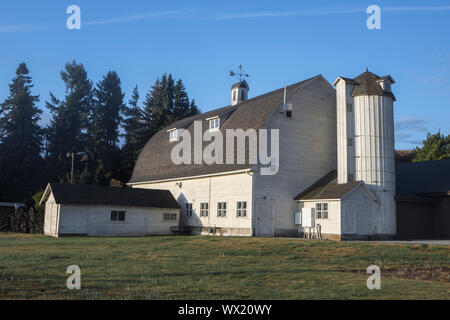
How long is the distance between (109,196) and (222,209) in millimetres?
8465

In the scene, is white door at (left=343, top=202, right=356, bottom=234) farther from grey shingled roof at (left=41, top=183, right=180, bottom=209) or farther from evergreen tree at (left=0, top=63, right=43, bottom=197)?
evergreen tree at (left=0, top=63, right=43, bottom=197)

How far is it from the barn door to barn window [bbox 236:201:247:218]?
2.78ft

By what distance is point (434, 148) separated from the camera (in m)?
54.8

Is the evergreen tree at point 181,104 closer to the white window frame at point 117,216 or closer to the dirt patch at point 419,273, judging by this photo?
the white window frame at point 117,216

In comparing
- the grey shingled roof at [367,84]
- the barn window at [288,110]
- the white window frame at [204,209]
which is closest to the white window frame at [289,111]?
the barn window at [288,110]

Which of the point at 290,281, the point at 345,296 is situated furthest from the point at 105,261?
the point at 345,296

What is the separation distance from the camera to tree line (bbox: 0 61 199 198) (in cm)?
5947

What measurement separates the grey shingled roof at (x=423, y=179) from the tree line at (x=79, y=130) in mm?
35708

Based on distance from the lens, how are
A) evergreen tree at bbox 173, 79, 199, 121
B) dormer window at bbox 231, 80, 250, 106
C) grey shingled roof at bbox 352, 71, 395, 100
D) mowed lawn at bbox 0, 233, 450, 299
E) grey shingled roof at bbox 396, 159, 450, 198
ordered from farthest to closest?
evergreen tree at bbox 173, 79, 199, 121 → dormer window at bbox 231, 80, 250, 106 → grey shingled roof at bbox 396, 159, 450, 198 → grey shingled roof at bbox 352, 71, 395, 100 → mowed lawn at bbox 0, 233, 450, 299

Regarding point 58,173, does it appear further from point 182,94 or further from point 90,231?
point 90,231

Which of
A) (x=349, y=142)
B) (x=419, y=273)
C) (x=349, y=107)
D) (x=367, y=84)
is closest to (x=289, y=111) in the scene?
(x=349, y=107)

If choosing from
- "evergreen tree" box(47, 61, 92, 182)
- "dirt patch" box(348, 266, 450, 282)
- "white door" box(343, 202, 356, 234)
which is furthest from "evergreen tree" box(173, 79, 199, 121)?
"dirt patch" box(348, 266, 450, 282)

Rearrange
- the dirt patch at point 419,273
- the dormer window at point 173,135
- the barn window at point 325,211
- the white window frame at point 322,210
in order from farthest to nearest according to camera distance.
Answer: the dormer window at point 173,135
the barn window at point 325,211
the white window frame at point 322,210
the dirt patch at point 419,273

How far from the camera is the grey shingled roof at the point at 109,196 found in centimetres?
3094
